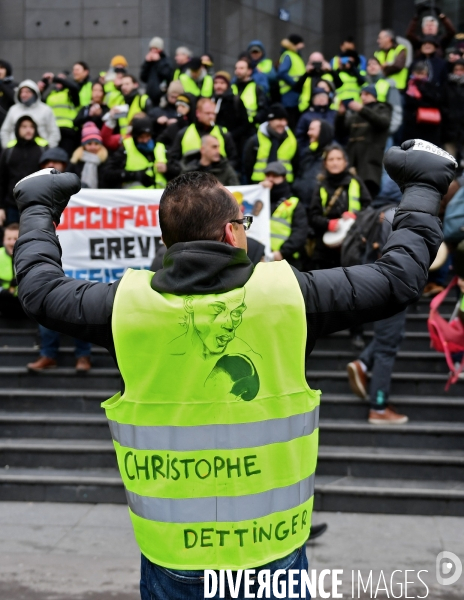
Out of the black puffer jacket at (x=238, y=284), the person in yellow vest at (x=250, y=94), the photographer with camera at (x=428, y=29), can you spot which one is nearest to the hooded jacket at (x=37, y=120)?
the person in yellow vest at (x=250, y=94)

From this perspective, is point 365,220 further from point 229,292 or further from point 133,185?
point 229,292

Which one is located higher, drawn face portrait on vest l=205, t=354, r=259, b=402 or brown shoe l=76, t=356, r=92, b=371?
drawn face portrait on vest l=205, t=354, r=259, b=402

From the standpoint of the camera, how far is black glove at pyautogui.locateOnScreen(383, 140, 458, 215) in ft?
8.52

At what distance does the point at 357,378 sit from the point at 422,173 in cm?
545

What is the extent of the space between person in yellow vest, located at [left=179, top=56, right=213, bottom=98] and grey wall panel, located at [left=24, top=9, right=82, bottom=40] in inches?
199

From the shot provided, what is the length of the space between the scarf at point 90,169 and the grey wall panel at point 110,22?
683 centimetres

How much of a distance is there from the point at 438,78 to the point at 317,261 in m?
4.22

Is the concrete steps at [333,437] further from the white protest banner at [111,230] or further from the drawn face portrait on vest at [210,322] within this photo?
the drawn face portrait on vest at [210,322]

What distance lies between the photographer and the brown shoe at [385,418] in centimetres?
777

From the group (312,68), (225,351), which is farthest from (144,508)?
(312,68)

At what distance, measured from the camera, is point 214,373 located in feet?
7.88

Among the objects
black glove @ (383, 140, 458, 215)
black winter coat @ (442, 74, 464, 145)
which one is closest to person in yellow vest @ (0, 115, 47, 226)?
black winter coat @ (442, 74, 464, 145)

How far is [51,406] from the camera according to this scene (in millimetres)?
8562

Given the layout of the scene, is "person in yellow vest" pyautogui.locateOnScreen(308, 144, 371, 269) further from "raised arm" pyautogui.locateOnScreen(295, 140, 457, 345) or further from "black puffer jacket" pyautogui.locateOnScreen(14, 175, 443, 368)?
"black puffer jacket" pyautogui.locateOnScreen(14, 175, 443, 368)
